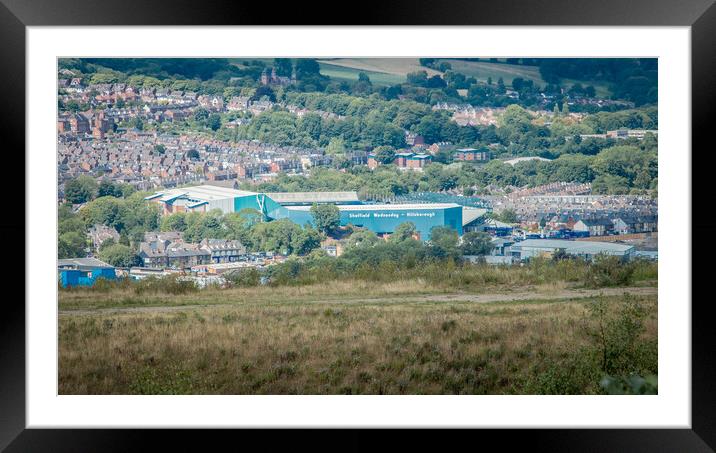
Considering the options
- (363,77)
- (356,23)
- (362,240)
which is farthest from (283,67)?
(356,23)

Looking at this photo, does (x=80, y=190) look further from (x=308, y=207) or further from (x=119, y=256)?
(x=308, y=207)

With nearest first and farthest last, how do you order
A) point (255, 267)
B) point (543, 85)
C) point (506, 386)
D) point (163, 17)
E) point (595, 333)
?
point (163, 17)
point (506, 386)
point (595, 333)
point (255, 267)
point (543, 85)

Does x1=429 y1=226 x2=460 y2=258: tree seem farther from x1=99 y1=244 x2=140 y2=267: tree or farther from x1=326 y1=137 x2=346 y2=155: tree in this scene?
x1=99 y1=244 x2=140 y2=267: tree

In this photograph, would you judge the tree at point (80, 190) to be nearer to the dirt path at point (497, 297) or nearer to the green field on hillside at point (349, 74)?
the dirt path at point (497, 297)

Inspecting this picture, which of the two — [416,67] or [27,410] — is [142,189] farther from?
[27,410]

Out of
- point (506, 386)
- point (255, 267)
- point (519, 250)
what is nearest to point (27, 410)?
point (506, 386)
